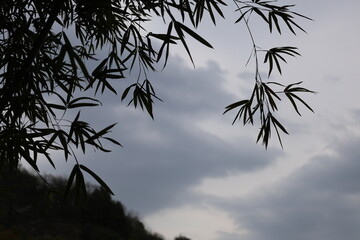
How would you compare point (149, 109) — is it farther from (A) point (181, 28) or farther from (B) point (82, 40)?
(B) point (82, 40)

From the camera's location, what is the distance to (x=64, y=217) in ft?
33.1

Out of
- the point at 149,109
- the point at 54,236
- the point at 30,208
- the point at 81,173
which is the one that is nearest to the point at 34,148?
the point at 81,173

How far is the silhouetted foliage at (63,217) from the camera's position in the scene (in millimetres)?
9289

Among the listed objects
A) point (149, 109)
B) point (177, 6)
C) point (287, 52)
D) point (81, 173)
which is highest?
point (287, 52)

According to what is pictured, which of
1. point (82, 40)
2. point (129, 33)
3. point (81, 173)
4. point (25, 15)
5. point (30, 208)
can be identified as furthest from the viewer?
point (30, 208)

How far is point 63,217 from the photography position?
10.1 m

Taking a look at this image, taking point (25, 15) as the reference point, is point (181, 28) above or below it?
below

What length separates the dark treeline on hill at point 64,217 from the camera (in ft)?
30.5

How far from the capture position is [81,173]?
2391 millimetres

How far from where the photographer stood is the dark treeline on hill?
9.28 metres

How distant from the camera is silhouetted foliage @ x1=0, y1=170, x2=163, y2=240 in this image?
30.5ft

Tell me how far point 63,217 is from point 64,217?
0.8 inches

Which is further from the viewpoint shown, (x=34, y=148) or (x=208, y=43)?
(x=34, y=148)

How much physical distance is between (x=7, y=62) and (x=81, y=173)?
1.06 metres
